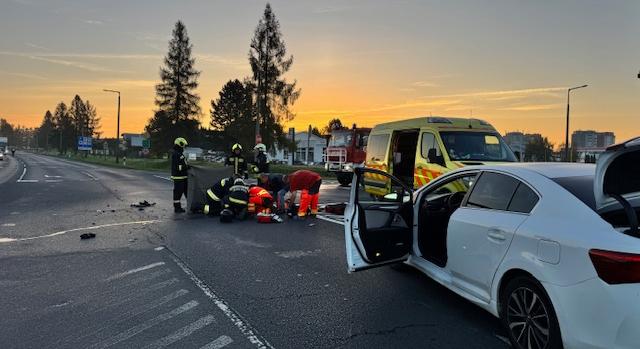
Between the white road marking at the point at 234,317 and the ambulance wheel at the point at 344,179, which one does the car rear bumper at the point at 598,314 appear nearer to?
the white road marking at the point at 234,317

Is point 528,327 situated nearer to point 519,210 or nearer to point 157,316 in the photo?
point 519,210

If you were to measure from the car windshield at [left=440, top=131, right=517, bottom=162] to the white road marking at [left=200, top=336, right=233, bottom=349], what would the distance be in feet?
22.2

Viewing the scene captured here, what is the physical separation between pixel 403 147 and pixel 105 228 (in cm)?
725

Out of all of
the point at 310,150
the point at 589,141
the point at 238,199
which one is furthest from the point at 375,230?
the point at 310,150

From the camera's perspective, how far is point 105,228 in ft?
30.6

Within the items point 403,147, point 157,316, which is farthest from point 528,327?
point 403,147

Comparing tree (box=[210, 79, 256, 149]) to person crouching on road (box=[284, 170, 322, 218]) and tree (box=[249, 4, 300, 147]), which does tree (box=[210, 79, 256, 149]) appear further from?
person crouching on road (box=[284, 170, 322, 218])

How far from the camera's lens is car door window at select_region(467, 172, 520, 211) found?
411cm

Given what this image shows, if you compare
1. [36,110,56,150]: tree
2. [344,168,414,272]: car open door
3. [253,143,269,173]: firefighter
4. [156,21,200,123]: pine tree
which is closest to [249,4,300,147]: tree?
[156,21,200,123]: pine tree

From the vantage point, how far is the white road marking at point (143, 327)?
3895mm

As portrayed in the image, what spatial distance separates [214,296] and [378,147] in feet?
27.2

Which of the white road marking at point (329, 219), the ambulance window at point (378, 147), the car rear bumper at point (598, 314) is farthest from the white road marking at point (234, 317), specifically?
the ambulance window at point (378, 147)

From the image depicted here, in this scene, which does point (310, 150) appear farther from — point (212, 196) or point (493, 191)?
point (493, 191)

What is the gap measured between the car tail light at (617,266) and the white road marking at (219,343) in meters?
2.75
